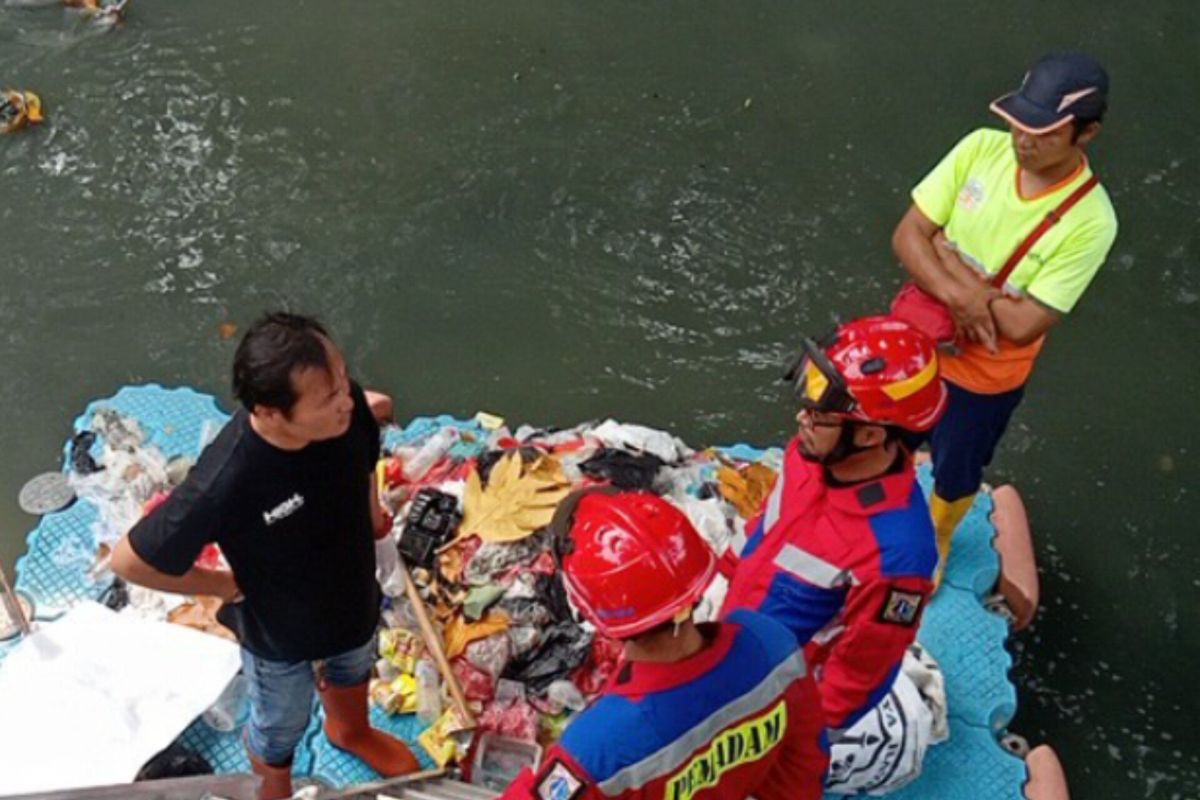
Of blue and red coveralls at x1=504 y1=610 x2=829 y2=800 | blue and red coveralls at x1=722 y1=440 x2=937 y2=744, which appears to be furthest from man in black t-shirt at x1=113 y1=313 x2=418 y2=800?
blue and red coveralls at x1=722 y1=440 x2=937 y2=744

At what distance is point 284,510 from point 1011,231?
73.2 inches

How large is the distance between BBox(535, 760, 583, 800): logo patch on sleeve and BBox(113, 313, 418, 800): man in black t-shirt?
2.62ft

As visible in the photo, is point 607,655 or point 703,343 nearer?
point 607,655

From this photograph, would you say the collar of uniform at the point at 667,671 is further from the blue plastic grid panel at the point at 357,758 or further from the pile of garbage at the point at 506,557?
the blue plastic grid panel at the point at 357,758

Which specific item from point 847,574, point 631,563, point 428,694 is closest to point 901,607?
point 847,574

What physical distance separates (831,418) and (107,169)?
4.06m

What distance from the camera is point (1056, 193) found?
292 centimetres

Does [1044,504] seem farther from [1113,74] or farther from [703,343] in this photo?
[1113,74]

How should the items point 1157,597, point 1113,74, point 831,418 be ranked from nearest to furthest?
point 831,418 → point 1157,597 → point 1113,74

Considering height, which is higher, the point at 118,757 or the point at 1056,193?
the point at 1056,193

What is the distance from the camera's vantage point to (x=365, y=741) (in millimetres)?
3219

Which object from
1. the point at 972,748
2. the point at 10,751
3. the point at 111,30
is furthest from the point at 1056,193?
the point at 111,30

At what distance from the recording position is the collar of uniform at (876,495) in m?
2.43

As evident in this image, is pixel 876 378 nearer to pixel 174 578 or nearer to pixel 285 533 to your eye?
pixel 285 533
